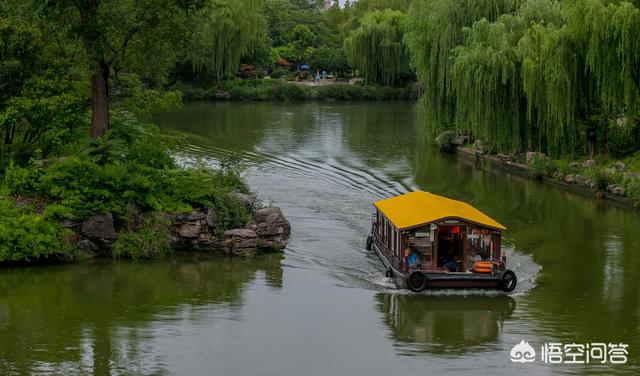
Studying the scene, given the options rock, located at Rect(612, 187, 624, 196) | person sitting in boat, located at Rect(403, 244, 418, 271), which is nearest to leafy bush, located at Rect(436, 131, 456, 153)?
rock, located at Rect(612, 187, 624, 196)

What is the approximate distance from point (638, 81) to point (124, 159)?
2078 cm

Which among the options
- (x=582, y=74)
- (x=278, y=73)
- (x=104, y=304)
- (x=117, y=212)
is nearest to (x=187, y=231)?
(x=117, y=212)

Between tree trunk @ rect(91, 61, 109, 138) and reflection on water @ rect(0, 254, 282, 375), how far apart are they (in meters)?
5.27

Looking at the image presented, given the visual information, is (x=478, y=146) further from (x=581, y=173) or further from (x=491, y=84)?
(x=581, y=173)

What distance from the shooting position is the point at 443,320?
71.9 ft

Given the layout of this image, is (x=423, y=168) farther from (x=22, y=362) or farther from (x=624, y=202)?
(x=22, y=362)

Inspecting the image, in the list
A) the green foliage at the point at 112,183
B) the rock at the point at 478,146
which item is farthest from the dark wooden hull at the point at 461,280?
the rock at the point at 478,146

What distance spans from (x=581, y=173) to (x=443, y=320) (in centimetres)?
1908

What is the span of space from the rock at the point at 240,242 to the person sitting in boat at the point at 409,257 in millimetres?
5236

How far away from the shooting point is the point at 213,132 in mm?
56969

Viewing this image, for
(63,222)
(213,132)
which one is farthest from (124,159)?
A: (213,132)

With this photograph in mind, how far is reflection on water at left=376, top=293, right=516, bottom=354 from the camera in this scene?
2038 cm

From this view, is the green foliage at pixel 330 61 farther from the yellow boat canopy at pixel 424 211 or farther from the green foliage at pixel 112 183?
the yellow boat canopy at pixel 424 211

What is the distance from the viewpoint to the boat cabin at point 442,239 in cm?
2392
